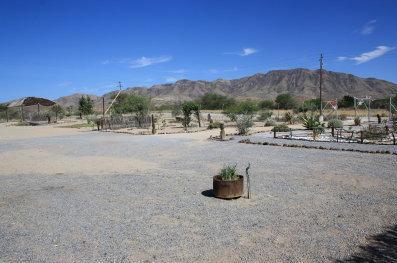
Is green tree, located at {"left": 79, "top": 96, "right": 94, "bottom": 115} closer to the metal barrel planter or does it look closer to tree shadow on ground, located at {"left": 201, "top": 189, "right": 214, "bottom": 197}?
tree shadow on ground, located at {"left": 201, "top": 189, "right": 214, "bottom": 197}

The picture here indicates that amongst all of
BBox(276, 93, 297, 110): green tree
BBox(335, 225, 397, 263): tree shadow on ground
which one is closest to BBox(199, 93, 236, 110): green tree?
BBox(276, 93, 297, 110): green tree

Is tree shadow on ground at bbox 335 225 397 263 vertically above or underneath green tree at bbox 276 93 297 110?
underneath

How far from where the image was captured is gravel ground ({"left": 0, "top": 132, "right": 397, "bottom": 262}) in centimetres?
636

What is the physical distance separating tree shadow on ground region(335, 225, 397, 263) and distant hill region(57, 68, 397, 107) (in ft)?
357

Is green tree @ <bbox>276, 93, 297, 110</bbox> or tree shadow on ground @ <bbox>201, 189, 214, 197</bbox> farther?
green tree @ <bbox>276, 93, 297, 110</bbox>

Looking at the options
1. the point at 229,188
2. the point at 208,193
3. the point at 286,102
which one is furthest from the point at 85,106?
the point at 229,188

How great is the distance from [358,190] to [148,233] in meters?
5.39

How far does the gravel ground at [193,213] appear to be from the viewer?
6.36m

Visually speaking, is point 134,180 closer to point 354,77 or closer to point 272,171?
point 272,171

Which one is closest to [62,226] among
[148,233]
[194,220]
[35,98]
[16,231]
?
[16,231]

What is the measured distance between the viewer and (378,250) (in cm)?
611

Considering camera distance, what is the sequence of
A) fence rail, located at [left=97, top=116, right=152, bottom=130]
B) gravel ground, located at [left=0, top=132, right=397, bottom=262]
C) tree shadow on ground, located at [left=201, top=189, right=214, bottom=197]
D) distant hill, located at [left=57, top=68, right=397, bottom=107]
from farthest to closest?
1. distant hill, located at [left=57, top=68, right=397, bottom=107]
2. fence rail, located at [left=97, top=116, right=152, bottom=130]
3. tree shadow on ground, located at [left=201, top=189, right=214, bottom=197]
4. gravel ground, located at [left=0, top=132, right=397, bottom=262]

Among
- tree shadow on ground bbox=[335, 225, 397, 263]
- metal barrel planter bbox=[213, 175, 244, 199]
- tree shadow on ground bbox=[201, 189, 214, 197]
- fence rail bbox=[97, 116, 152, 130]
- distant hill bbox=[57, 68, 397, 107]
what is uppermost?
distant hill bbox=[57, 68, 397, 107]

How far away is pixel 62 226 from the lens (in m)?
7.72
